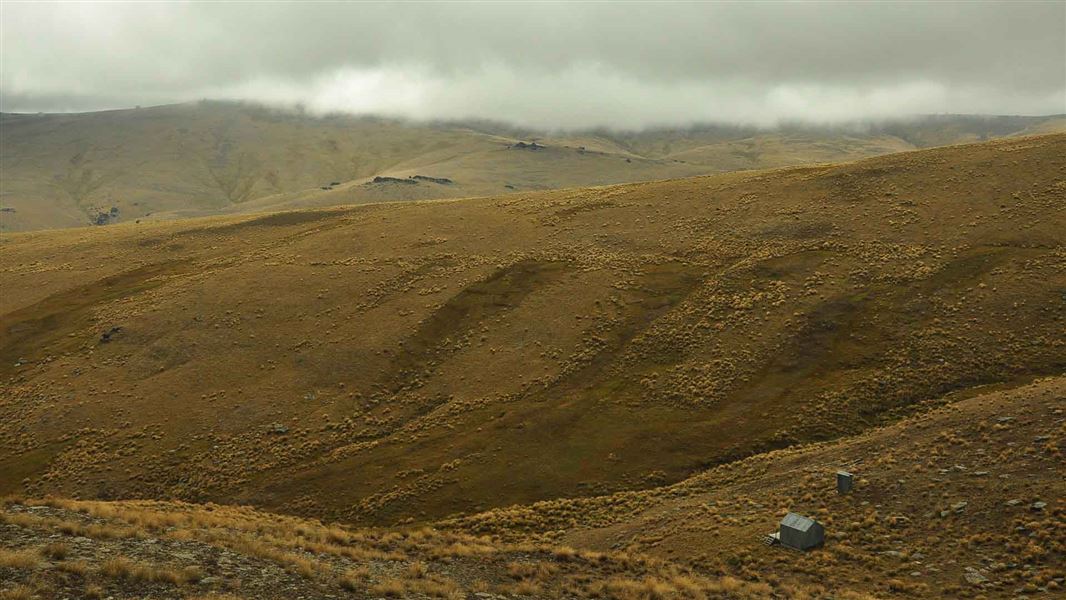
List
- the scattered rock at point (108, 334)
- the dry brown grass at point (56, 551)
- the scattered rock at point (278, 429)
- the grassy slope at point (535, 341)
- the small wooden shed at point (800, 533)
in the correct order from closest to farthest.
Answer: the dry brown grass at point (56, 551) → the small wooden shed at point (800, 533) → the grassy slope at point (535, 341) → the scattered rock at point (278, 429) → the scattered rock at point (108, 334)

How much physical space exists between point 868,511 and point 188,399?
133ft

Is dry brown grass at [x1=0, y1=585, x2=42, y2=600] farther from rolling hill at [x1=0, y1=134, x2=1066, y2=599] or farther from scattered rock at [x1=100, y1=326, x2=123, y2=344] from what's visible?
scattered rock at [x1=100, y1=326, x2=123, y2=344]

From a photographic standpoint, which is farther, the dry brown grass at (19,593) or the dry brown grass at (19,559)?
the dry brown grass at (19,559)

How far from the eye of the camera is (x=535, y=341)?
47.3 metres

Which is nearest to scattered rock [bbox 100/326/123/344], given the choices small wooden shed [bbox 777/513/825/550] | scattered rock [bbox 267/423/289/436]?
scattered rock [bbox 267/423/289/436]

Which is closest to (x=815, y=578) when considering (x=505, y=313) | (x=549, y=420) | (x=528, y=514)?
(x=528, y=514)

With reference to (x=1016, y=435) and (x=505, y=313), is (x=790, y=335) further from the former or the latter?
(x=505, y=313)

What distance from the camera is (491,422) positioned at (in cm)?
3956

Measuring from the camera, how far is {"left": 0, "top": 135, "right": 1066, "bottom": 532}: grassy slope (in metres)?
36.3

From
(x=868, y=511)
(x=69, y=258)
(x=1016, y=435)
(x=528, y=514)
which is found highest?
(x=69, y=258)

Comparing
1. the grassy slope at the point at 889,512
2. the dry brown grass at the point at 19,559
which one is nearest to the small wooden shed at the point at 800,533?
the grassy slope at the point at 889,512

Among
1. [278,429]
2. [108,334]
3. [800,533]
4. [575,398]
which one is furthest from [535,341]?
A: [108,334]

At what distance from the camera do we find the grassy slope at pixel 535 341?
36344mm

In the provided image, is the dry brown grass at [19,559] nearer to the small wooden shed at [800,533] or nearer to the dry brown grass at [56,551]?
the dry brown grass at [56,551]
